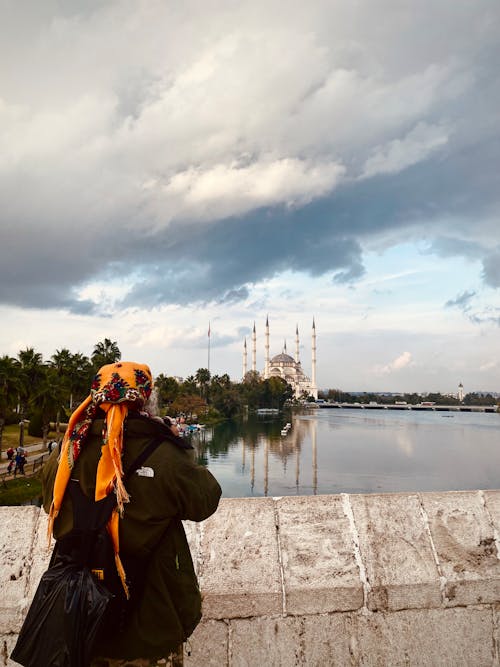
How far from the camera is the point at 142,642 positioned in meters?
1.83

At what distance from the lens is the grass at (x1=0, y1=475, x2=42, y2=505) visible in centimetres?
2323

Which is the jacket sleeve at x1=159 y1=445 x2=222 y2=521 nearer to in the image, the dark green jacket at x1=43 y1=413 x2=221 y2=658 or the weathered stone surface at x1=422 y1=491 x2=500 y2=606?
the dark green jacket at x1=43 y1=413 x2=221 y2=658

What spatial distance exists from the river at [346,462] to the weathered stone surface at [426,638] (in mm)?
27233

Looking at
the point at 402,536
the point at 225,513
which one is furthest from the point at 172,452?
the point at 402,536

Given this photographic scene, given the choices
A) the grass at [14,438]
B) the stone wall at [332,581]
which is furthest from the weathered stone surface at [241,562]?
the grass at [14,438]

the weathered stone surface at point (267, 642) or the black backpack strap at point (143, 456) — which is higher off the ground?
the black backpack strap at point (143, 456)

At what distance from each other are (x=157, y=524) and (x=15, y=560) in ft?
4.73

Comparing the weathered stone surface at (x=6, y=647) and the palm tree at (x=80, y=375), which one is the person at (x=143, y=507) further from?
the palm tree at (x=80, y=375)

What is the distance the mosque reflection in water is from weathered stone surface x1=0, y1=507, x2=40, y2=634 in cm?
2833

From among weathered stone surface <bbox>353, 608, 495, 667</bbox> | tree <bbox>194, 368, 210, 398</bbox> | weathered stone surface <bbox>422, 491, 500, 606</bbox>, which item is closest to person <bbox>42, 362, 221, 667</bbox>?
weathered stone surface <bbox>353, 608, 495, 667</bbox>

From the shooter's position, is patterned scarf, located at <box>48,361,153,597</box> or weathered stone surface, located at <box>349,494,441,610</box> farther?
weathered stone surface, located at <box>349,494,441,610</box>

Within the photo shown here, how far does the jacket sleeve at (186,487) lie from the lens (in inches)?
72.3

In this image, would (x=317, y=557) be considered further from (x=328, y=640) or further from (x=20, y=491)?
(x=20, y=491)

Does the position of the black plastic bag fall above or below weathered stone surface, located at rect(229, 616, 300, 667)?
above
